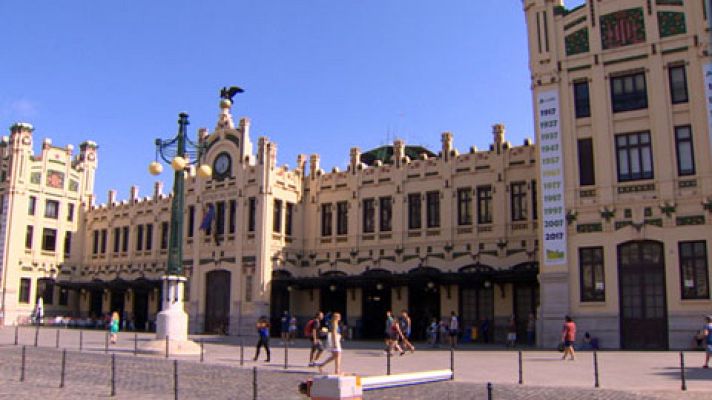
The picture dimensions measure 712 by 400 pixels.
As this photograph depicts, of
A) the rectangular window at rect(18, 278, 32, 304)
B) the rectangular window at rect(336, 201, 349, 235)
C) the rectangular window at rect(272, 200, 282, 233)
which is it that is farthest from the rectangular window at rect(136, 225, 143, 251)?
the rectangular window at rect(336, 201, 349, 235)

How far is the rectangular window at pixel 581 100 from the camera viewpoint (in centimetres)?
3189

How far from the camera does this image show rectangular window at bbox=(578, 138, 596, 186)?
102 ft

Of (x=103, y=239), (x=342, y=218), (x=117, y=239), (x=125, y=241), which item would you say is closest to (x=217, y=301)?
(x=342, y=218)

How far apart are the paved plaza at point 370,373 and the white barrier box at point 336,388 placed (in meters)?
5.68

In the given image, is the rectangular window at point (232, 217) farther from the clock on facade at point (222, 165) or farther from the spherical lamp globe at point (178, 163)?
the spherical lamp globe at point (178, 163)

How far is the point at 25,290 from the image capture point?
56.0 metres

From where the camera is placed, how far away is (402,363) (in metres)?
24.6

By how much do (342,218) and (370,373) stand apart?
24.4 metres

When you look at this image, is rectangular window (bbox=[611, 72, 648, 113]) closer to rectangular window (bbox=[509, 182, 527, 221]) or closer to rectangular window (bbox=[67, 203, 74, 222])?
rectangular window (bbox=[509, 182, 527, 221])

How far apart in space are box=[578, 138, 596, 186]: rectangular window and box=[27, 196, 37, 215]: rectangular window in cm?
4403

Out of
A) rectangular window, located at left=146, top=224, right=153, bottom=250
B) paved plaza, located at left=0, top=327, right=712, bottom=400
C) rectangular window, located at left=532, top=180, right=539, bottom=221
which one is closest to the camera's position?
paved plaza, located at left=0, top=327, right=712, bottom=400

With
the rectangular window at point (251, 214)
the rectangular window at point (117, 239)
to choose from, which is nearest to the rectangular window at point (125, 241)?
the rectangular window at point (117, 239)

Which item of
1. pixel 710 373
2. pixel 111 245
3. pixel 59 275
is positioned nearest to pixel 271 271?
pixel 111 245

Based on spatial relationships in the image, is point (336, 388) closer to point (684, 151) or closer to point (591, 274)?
point (591, 274)
